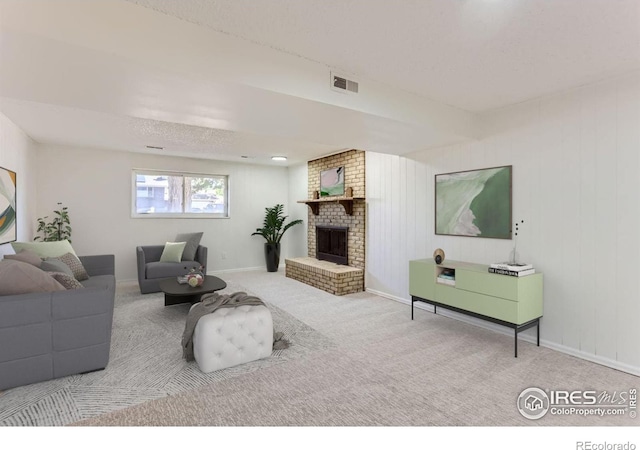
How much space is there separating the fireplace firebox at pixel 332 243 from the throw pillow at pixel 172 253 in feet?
8.35

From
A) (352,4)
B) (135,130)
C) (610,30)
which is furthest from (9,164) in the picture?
(610,30)

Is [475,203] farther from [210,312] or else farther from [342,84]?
[210,312]

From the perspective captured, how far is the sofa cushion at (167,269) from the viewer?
495 cm

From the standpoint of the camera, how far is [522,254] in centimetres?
328

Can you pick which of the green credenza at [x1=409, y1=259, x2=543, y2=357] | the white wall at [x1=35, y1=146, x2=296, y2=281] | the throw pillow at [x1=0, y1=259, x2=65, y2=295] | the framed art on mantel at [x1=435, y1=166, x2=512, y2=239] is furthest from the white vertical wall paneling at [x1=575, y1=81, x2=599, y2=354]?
the white wall at [x1=35, y1=146, x2=296, y2=281]

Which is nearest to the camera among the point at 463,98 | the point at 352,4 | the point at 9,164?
the point at 352,4

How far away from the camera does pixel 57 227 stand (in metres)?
5.18

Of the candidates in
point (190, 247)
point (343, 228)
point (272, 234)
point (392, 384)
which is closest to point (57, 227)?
point (190, 247)

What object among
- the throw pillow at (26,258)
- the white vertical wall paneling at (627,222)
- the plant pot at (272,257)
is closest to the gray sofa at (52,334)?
the throw pillow at (26,258)

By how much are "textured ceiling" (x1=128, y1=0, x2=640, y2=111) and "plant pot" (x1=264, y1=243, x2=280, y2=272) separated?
4816 mm

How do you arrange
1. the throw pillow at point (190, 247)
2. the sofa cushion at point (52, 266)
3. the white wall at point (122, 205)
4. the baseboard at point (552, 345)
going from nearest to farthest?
the baseboard at point (552, 345) → the sofa cushion at point (52, 266) → the white wall at point (122, 205) → the throw pillow at point (190, 247)

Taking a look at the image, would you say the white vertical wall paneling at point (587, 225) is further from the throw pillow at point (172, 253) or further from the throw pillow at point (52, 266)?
the throw pillow at point (172, 253)

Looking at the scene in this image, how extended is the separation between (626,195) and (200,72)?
341cm
